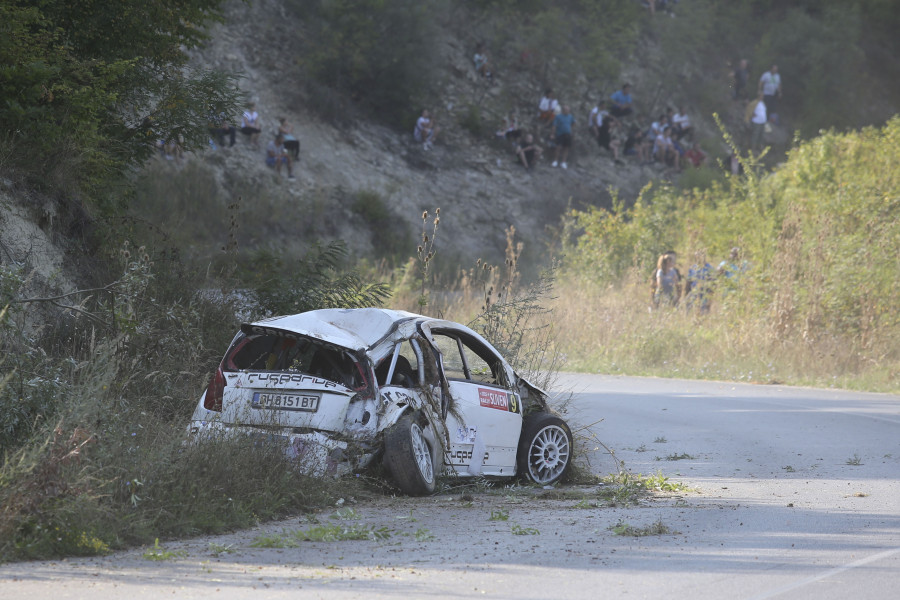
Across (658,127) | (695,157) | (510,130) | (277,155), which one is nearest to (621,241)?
(277,155)

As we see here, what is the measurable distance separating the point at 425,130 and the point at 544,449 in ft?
118

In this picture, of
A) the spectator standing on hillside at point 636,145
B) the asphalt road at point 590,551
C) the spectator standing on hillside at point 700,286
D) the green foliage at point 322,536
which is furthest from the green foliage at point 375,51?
the green foliage at point 322,536

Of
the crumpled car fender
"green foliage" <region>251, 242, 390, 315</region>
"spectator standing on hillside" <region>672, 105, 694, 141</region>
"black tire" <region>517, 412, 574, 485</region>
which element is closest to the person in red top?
"spectator standing on hillside" <region>672, 105, 694, 141</region>

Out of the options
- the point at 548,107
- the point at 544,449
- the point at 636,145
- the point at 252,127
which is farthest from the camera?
the point at 636,145

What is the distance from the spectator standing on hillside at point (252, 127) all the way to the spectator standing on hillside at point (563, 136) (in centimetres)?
1276

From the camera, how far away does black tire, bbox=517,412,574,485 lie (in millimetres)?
10156

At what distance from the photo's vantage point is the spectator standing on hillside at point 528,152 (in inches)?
1824

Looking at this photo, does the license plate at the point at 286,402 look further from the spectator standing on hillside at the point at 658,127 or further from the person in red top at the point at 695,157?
the person in red top at the point at 695,157

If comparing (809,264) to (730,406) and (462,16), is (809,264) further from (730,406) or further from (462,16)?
(462,16)

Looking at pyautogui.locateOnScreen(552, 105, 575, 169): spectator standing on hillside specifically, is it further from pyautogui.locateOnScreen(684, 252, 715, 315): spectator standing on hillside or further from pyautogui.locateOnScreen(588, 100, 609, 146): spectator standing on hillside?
pyautogui.locateOnScreen(684, 252, 715, 315): spectator standing on hillside

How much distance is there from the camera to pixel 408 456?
870cm

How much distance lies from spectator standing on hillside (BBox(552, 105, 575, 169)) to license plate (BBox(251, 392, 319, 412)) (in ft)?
123

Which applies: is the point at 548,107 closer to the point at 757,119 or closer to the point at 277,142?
the point at 277,142

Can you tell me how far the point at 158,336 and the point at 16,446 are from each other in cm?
394
